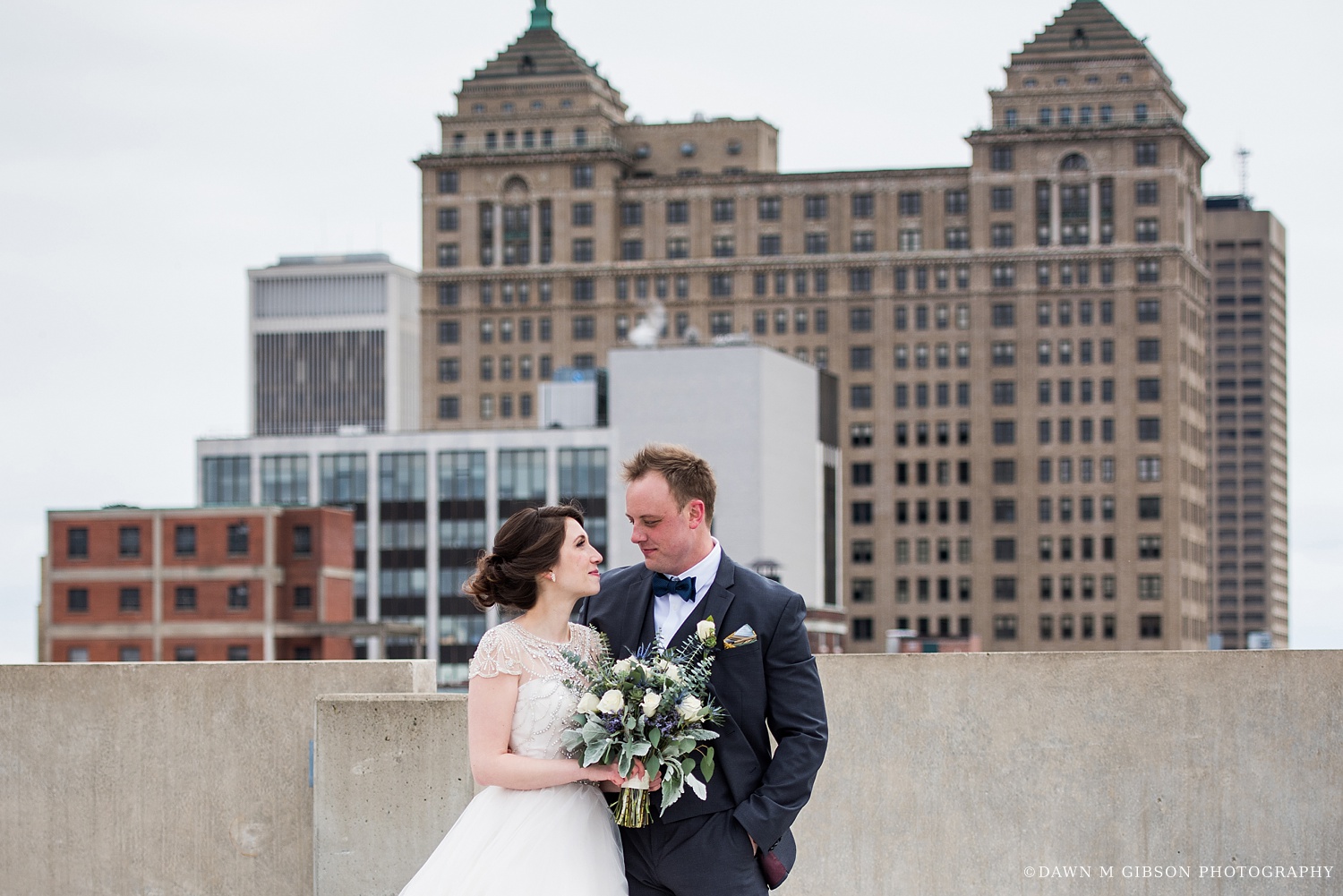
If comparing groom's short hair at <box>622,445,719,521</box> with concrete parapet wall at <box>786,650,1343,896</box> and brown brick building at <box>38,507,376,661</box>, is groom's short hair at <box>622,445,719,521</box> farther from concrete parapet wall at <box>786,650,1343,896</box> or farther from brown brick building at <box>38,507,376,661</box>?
brown brick building at <box>38,507,376,661</box>

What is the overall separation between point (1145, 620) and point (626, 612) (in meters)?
135

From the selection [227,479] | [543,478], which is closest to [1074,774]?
[543,478]

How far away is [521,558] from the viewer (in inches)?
269

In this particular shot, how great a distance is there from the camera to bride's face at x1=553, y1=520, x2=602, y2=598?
22.4 feet

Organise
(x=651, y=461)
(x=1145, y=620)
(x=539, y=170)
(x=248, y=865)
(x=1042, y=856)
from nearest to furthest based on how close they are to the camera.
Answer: (x=651, y=461) < (x=1042, y=856) < (x=248, y=865) < (x=1145, y=620) < (x=539, y=170)

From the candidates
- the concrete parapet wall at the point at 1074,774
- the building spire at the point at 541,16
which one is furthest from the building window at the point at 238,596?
the concrete parapet wall at the point at 1074,774

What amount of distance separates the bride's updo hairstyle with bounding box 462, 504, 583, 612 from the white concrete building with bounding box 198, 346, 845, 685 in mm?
101921

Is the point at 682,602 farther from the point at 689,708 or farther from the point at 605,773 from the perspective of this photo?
the point at 605,773

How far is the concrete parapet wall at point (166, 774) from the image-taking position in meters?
9.62

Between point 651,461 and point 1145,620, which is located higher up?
point 651,461

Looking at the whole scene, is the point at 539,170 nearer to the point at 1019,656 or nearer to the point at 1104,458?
the point at 1104,458

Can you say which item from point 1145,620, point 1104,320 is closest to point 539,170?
A: point 1104,320

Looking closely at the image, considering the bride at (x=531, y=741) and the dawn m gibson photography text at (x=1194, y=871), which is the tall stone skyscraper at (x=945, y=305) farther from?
the bride at (x=531, y=741)

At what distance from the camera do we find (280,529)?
10206cm
